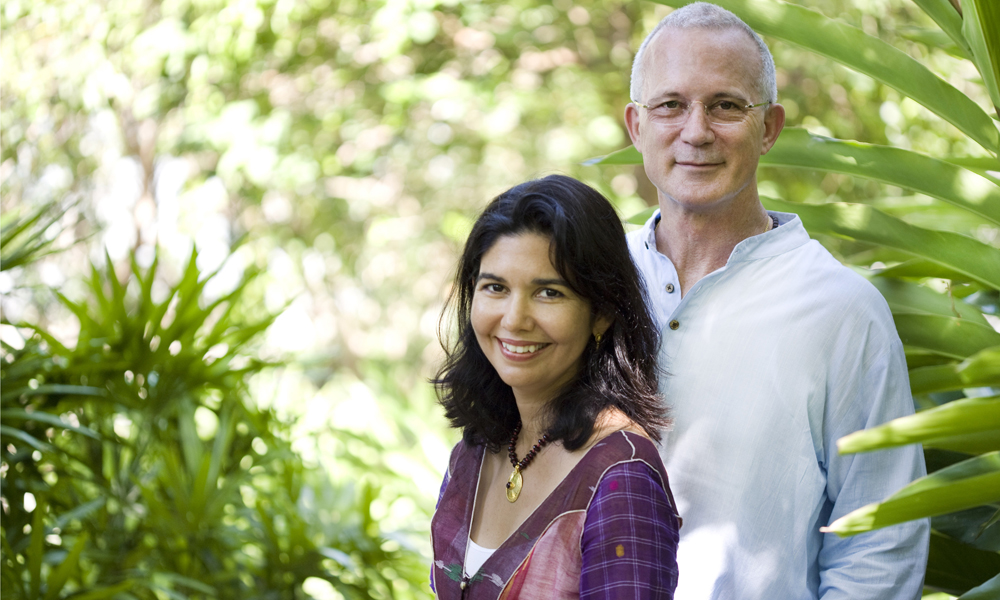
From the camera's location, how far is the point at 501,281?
1.13 m

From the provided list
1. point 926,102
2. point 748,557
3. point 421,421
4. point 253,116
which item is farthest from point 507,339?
point 253,116

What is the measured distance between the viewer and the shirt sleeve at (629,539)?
3.15ft

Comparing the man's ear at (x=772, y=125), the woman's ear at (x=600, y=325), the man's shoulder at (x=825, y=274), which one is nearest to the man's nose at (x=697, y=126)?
the man's ear at (x=772, y=125)

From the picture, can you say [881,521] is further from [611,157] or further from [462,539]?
[611,157]

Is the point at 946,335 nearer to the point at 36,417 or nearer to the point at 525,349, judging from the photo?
the point at 525,349

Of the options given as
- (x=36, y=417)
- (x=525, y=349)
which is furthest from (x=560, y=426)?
(x=36, y=417)

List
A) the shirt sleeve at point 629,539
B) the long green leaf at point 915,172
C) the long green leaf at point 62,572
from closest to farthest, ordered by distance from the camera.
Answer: the shirt sleeve at point 629,539 < the long green leaf at point 915,172 < the long green leaf at point 62,572

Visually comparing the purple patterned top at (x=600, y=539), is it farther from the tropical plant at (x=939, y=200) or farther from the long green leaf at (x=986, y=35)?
the long green leaf at (x=986, y=35)

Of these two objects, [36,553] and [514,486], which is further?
[36,553]

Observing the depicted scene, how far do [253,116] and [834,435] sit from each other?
14.2ft

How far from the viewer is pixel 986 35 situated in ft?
3.27

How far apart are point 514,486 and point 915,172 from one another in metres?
0.73

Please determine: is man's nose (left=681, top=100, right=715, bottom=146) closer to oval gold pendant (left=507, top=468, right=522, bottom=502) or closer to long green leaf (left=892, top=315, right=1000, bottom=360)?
long green leaf (left=892, top=315, right=1000, bottom=360)

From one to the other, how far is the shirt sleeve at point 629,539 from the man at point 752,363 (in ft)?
0.93
